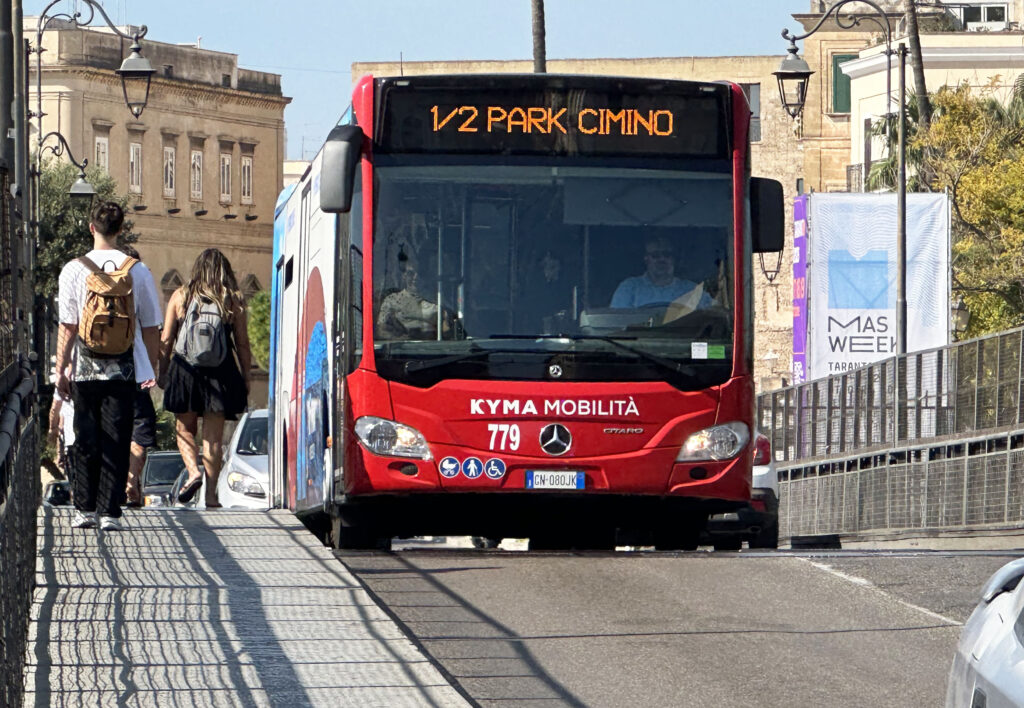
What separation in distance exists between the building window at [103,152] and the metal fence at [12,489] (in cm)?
7704

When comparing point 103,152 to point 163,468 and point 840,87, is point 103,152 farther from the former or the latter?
point 163,468

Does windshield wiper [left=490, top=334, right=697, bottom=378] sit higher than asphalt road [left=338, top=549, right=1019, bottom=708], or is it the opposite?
windshield wiper [left=490, top=334, right=697, bottom=378]

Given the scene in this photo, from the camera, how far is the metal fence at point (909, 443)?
24578 millimetres

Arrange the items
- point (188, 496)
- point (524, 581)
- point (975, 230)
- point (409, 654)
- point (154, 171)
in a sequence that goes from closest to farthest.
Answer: point (409, 654) < point (524, 581) < point (188, 496) < point (975, 230) < point (154, 171)

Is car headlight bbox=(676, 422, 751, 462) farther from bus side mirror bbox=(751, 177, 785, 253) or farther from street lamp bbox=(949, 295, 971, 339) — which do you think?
street lamp bbox=(949, 295, 971, 339)

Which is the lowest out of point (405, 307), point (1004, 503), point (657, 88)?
point (1004, 503)

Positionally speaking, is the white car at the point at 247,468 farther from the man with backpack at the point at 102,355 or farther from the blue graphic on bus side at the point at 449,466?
the man with backpack at the point at 102,355

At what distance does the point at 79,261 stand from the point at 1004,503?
42.3 feet

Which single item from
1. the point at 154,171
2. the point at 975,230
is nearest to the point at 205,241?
the point at 154,171

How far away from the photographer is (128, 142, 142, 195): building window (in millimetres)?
91125

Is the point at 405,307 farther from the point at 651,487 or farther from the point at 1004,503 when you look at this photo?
the point at 1004,503

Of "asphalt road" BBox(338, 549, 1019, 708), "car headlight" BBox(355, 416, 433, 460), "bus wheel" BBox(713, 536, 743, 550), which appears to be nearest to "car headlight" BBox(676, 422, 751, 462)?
"asphalt road" BBox(338, 549, 1019, 708)

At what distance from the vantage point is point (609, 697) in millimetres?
9406

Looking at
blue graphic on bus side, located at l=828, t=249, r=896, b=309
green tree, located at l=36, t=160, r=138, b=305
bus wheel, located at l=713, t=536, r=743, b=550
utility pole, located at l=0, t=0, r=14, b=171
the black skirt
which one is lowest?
bus wheel, located at l=713, t=536, r=743, b=550
